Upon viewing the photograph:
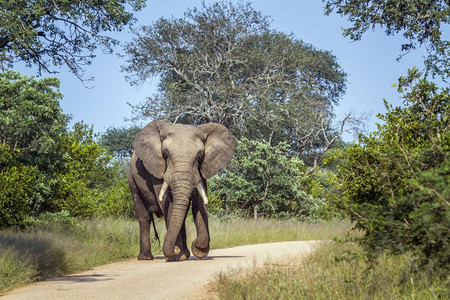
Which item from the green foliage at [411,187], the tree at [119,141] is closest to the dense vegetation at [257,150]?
the green foliage at [411,187]

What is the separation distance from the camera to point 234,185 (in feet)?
75.1

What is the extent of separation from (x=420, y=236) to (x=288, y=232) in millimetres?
12348

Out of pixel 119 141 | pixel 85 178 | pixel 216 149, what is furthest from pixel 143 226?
pixel 119 141

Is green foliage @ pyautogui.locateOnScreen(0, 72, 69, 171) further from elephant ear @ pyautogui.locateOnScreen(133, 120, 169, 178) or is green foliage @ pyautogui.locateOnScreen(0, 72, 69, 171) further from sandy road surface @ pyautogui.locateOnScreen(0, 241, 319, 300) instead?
sandy road surface @ pyautogui.locateOnScreen(0, 241, 319, 300)

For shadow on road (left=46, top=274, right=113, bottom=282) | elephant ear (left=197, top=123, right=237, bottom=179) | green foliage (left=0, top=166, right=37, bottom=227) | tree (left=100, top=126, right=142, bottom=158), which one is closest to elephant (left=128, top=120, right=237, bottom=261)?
A: elephant ear (left=197, top=123, right=237, bottom=179)

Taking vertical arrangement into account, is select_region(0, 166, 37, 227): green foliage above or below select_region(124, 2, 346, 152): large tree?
below

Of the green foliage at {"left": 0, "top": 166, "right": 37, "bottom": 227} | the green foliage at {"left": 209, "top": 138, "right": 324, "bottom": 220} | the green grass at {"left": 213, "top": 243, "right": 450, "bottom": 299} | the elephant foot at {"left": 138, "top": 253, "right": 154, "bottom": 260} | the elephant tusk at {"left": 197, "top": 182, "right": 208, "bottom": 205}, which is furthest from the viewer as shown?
the green foliage at {"left": 209, "top": 138, "right": 324, "bottom": 220}

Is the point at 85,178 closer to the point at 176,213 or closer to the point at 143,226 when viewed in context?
the point at 143,226

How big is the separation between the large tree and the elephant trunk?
21966mm

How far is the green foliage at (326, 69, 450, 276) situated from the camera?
5.76 metres

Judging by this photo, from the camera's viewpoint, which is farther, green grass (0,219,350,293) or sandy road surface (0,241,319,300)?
green grass (0,219,350,293)

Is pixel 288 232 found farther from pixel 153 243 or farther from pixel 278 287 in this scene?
pixel 278 287

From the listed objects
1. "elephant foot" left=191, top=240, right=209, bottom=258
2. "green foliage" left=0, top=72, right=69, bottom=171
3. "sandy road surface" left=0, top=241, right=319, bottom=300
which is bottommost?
"sandy road surface" left=0, top=241, right=319, bottom=300

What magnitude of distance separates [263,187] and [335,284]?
16.1 meters
